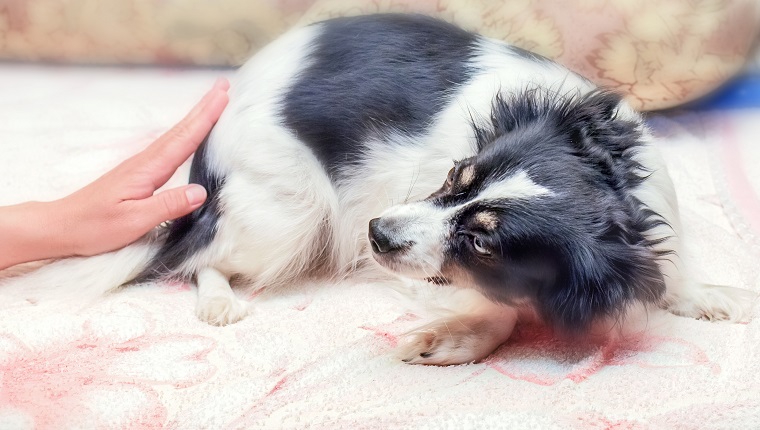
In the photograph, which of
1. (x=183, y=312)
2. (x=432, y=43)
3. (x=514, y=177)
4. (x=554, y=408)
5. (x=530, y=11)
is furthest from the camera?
(x=530, y=11)

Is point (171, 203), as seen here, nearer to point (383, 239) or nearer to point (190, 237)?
point (190, 237)

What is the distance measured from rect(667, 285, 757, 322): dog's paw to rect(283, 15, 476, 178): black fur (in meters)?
0.70

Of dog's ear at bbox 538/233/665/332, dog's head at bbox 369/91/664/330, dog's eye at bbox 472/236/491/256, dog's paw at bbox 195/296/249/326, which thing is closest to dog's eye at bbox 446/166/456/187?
dog's head at bbox 369/91/664/330

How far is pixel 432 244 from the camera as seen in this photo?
1.37 meters

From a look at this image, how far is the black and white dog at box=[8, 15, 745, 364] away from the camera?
4.36 ft

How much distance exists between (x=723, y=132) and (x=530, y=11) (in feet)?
2.56

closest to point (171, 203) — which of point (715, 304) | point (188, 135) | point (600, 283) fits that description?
point (188, 135)

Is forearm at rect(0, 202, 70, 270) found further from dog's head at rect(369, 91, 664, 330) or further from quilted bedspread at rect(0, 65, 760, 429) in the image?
dog's head at rect(369, 91, 664, 330)

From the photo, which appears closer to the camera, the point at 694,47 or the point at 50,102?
the point at 694,47

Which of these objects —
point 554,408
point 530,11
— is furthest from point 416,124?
point 530,11

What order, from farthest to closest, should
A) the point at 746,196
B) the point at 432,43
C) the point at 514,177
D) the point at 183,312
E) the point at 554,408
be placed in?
the point at 746,196, the point at 432,43, the point at 183,312, the point at 514,177, the point at 554,408

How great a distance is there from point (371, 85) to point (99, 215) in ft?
2.32

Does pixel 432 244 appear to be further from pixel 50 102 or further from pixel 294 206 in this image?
pixel 50 102

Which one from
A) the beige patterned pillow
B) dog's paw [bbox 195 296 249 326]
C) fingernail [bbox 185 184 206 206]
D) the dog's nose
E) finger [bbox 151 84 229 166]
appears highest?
the beige patterned pillow
